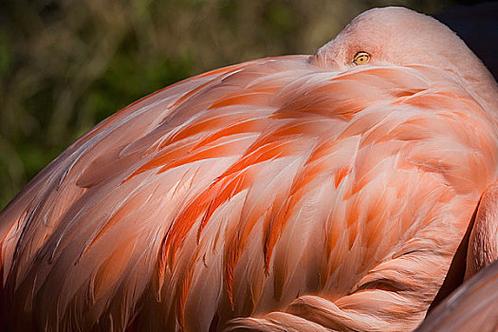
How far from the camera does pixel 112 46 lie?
400cm

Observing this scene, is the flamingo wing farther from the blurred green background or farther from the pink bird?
the blurred green background

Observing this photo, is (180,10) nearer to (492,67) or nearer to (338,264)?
(492,67)

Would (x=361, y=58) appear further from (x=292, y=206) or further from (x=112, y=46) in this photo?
(x=112, y=46)

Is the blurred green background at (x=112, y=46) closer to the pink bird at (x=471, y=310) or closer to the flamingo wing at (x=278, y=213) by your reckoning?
the flamingo wing at (x=278, y=213)

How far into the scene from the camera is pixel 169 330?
6.45 ft

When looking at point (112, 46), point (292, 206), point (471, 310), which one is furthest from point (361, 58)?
point (112, 46)

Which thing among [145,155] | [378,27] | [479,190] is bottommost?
[479,190]

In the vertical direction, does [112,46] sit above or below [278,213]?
above

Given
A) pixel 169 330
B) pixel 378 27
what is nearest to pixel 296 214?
pixel 169 330

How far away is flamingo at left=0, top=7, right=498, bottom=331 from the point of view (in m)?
1.88

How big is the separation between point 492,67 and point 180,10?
2130 millimetres

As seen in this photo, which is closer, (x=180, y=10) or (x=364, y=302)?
(x=364, y=302)

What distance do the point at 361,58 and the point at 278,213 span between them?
1.31ft

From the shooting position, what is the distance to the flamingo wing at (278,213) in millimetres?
1886
